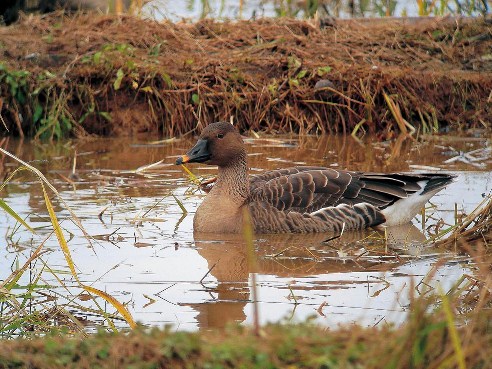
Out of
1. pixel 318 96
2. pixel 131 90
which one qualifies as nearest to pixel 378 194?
pixel 318 96

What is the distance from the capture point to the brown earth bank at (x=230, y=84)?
1255 centimetres

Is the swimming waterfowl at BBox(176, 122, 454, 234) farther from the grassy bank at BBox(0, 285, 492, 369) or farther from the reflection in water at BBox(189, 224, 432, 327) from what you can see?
the grassy bank at BBox(0, 285, 492, 369)

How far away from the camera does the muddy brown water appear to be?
6.45 metres

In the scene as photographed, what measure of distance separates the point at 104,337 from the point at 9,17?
38.2ft

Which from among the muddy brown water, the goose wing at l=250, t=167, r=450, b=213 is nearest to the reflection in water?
the muddy brown water

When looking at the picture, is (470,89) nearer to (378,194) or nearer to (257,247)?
(378,194)

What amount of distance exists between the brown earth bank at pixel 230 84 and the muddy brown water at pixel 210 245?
1.46ft

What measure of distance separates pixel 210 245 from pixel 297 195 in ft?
3.47

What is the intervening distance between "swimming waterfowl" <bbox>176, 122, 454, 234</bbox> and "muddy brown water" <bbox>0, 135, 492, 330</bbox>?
165mm

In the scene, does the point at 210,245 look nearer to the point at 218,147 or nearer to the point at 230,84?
the point at 218,147

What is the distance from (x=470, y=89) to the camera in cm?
1319

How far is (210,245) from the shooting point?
840cm

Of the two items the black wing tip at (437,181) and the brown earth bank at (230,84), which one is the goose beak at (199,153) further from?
the brown earth bank at (230,84)

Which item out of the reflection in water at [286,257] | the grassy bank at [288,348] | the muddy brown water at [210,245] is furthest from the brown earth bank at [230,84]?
the grassy bank at [288,348]
